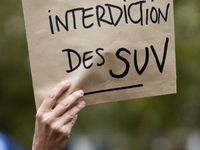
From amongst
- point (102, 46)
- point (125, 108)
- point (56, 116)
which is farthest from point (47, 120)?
point (125, 108)

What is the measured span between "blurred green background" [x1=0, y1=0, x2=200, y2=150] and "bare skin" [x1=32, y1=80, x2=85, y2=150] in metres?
1.48

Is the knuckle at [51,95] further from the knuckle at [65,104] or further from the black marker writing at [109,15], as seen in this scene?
the black marker writing at [109,15]

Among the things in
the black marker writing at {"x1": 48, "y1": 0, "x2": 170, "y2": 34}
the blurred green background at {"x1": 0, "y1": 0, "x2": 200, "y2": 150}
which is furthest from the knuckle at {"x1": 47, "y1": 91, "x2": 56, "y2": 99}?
the blurred green background at {"x1": 0, "y1": 0, "x2": 200, "y2": 150}

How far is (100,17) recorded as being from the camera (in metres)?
0.93

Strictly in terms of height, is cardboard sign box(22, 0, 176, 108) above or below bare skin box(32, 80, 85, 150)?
above

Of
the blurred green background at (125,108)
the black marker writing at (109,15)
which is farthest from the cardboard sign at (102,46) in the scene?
the blurred green background at (125,108)

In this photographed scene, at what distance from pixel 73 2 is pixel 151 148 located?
2142mm

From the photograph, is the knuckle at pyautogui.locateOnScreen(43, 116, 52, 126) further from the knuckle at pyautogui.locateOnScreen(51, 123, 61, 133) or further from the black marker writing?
the black marker writing

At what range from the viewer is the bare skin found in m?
0.89

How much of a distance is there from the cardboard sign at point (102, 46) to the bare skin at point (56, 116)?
1.1 inches

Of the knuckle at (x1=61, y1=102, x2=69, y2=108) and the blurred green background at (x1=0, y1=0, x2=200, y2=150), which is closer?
the knuckle at (x1=61, y1=102, x2=69, y2=108)

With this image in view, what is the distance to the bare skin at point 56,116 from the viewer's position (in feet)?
2.91

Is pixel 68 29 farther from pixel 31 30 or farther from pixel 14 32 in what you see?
pixel 14 32

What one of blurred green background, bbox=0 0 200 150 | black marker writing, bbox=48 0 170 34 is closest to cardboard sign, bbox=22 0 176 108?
black marker writing, bbox=48 0 170 34
